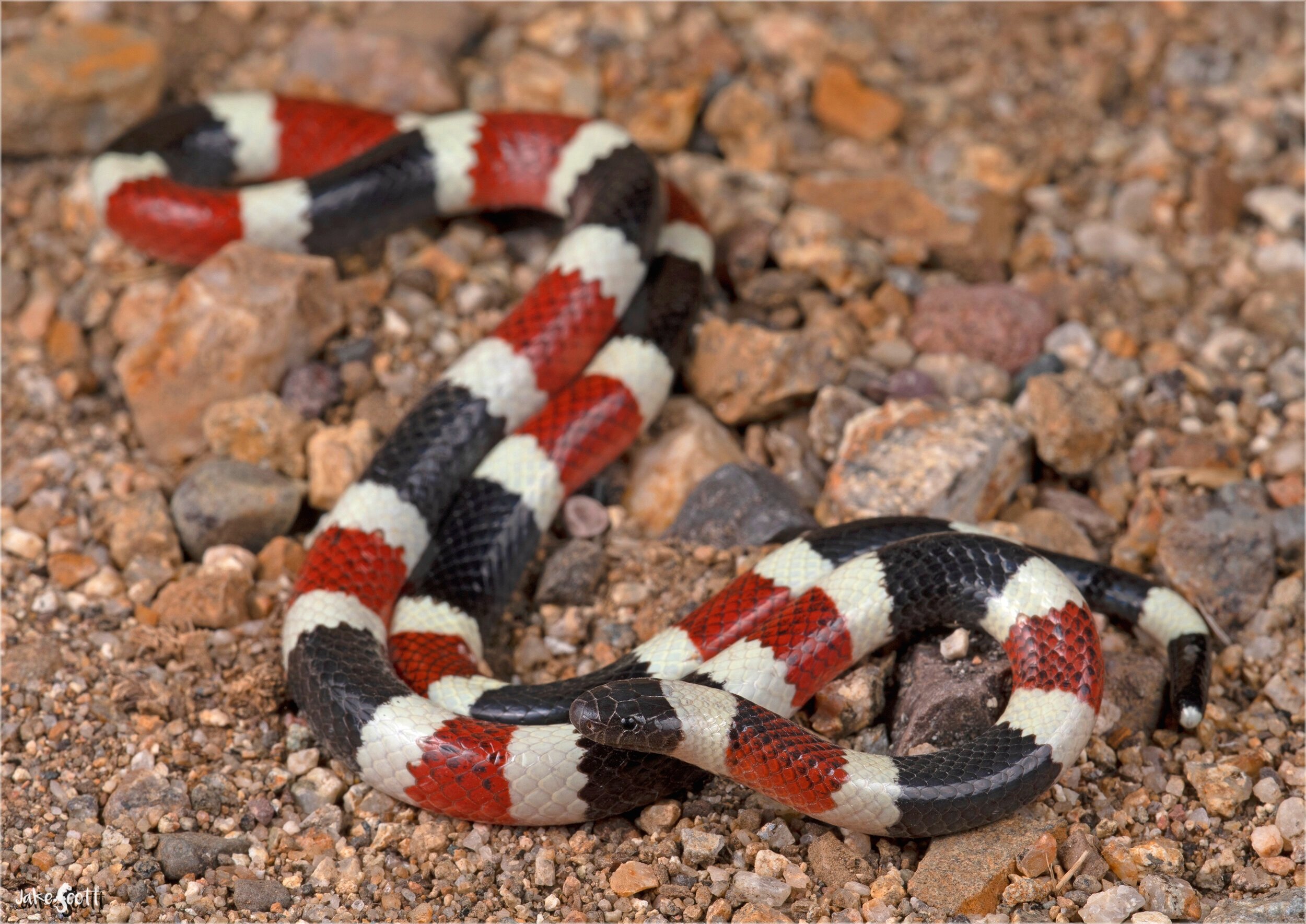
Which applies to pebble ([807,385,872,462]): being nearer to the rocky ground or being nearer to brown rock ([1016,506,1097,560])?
the rocky ground

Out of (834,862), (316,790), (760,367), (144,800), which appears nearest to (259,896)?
(316,790)

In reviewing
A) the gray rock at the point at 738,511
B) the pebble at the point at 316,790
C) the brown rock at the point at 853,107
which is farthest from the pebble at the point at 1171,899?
the brown rock at the point at 853,107

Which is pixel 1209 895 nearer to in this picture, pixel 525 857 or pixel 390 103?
pixel 525 857

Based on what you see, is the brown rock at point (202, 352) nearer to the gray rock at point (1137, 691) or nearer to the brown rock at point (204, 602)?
the brown rock at point (204, 602)

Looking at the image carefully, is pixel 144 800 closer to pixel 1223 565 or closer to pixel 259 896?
pixel 259 896

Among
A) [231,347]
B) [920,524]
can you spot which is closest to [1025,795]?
[920,524]

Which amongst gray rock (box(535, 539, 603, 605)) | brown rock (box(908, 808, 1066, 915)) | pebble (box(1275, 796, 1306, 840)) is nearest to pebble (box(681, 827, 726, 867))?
brown rock (box(908, 808, 1066, 915))
